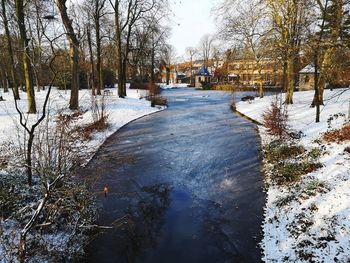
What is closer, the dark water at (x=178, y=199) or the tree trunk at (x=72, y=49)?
the dark water at (x=178, y=199)

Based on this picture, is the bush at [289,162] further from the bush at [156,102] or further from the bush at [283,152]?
the bush at [156,102]

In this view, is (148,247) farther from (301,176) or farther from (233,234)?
(301,176)

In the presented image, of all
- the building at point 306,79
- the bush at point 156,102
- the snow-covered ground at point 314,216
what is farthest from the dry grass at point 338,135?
the building at point 306,79

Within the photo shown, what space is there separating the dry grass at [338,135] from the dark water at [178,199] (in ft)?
8.15

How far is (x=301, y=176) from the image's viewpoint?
7.82 meters

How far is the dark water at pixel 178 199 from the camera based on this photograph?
5598 millimetres

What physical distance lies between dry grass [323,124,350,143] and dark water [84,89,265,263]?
2483 mm

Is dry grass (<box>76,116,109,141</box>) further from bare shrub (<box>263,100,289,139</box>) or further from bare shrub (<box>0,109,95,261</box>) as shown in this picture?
bare shrub (<box>263,100,289,139</box>)

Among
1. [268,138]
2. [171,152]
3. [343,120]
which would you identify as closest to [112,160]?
[171,152]

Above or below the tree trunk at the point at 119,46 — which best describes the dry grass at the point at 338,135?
below

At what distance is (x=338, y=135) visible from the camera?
9.40m

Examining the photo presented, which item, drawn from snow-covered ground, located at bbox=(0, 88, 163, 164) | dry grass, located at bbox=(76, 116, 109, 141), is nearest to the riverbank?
snow-covered ground, located at bbox=(0, 88, 163, 164)

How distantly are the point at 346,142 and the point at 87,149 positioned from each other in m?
9.06

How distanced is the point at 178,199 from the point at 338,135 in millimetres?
5799
